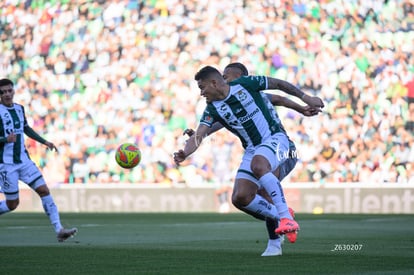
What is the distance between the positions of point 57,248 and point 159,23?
17.2 metres

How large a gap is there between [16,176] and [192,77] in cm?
1401

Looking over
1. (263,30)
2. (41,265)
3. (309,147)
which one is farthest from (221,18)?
(41,265)

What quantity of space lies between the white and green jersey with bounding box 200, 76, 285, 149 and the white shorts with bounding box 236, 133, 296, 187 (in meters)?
0.10

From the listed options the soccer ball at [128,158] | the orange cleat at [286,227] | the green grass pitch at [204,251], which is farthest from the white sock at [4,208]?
the orange cleat at [286,227]

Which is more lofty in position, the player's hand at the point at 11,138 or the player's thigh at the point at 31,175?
the player's hand at the point at 11,138

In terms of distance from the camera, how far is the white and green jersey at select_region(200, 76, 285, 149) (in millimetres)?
8773

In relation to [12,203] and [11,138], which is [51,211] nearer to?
[12,203]

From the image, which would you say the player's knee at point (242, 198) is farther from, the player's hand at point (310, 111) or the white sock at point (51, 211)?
the white sock at point (51, 211)

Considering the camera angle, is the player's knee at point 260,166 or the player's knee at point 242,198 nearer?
the player's knee at point 260,166

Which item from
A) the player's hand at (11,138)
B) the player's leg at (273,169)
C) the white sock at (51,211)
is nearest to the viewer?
the player's leg at (273,169)

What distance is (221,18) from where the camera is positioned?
84.4 ft

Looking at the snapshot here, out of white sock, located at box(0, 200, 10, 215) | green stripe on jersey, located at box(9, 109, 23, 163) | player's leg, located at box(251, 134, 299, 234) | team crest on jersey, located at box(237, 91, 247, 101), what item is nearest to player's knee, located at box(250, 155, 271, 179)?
player's leg, located at box(251, 134, 299, 234)

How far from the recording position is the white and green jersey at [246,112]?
28.8 ft

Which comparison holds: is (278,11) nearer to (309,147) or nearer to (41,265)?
(309,147)
